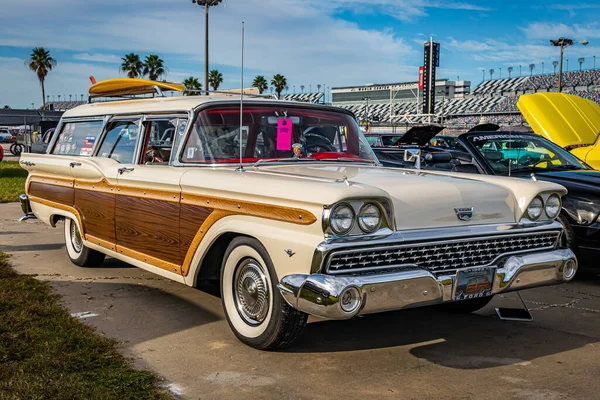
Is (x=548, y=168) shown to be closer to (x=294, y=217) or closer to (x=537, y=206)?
(x=537, y=206)

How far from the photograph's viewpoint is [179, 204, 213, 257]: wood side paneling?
470 centimetres

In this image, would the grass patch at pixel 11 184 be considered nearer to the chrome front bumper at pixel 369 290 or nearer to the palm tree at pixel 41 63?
the chrome front bumper at pixel 369 290

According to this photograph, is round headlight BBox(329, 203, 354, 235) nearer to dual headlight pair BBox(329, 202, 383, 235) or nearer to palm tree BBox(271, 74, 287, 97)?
dual headlight pair BBox(329, 202, 383, 235)

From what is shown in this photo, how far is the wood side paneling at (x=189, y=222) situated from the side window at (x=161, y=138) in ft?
2.22

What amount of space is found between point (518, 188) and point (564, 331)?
1149 mm

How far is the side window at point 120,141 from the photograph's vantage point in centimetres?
600

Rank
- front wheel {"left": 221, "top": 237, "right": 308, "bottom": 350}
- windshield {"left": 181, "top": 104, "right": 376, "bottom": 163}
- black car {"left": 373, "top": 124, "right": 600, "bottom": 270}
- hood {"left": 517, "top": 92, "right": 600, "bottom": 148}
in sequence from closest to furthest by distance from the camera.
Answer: front wheel {"left": 221, "top": 237, "right": 308, "bottom": 350}
windshield {"left": 181, "top": 104, "right": 376, "bottom": 163}
black car {"left": 373, "top": 124, "right": 600, "bottom": 270}
hood {"left": 517, "top": 92, "right": 600, "bottom": 148}

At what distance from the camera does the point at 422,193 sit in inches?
164

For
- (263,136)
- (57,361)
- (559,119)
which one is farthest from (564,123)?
(57,361)

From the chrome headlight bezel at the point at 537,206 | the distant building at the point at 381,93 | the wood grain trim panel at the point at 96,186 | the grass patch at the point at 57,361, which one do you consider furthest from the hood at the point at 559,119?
the distant building at the point at 381,93

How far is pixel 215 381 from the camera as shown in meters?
3.82

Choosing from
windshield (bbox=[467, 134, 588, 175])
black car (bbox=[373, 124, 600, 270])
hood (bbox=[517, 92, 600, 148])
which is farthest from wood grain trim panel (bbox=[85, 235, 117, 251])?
hood (bbox=[517, 92, 600, 148])

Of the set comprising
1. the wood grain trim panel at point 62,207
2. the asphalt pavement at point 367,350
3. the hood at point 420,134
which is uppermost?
the hood at point 420,134

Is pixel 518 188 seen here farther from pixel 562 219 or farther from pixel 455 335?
pixel 562 219
